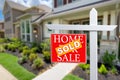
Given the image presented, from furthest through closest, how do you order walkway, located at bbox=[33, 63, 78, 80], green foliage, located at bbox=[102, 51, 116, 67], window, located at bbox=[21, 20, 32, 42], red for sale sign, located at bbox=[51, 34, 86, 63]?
window, located at bbox=[21, 20, 32, 42] < green foliage, located at bbox=[102, 51, 116, 67] < walkway, located at bbox=[33, 63, 78, 80] < red for sale sign, located at bbox=[51, 34, 86, 63]

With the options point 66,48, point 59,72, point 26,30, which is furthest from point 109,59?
point 26,30

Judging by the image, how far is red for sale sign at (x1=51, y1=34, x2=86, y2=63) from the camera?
8.57 feet

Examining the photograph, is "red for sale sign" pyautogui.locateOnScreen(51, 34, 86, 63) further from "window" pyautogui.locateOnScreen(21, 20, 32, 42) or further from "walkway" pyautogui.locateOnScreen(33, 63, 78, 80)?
"window" pyautogui.locateOnScreen(21, 20, 32, 42)

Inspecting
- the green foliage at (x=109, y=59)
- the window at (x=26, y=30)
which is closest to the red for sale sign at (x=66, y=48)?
the green foliage at (x=109, y=59)

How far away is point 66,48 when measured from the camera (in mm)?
2654

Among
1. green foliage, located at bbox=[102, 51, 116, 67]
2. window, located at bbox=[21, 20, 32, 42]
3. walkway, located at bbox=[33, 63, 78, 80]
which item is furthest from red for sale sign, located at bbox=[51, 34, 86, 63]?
window, located at bbox=[21, 20, 32, 42]

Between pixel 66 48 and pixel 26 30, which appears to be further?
pixel 26 30

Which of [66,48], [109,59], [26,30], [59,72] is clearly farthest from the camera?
[26,30]

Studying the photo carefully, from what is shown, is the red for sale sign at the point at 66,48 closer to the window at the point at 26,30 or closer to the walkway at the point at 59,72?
the walkway at the point at 59,72

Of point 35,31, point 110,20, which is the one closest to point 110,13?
point 110,20

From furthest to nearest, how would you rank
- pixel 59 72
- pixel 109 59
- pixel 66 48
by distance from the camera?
pixel 109 59 → pixel 59 72 → pixel 66 48

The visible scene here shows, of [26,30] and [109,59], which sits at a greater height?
[26,30]

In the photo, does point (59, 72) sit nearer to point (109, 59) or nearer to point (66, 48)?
point (66, 48)

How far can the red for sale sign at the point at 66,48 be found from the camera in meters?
2.61
